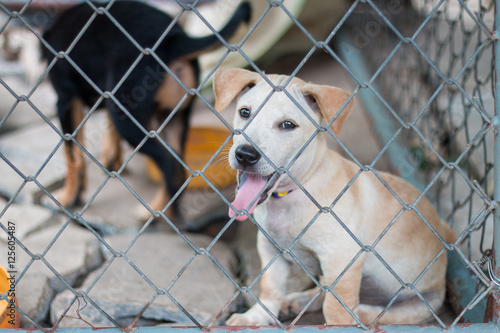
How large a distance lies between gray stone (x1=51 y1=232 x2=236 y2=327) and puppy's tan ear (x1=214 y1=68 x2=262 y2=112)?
2.04ft

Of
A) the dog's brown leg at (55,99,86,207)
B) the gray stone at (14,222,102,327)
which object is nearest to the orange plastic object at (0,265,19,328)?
the gray stone at (14,222,102,327)

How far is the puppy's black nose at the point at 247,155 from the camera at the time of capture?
2013 mm

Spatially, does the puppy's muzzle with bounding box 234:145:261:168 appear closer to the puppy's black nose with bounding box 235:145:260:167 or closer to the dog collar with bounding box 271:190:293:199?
the puppy's black nose with bounding box 235:145:260:167

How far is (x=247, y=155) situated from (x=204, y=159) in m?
2.40

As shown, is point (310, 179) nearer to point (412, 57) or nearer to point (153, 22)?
point (153, 22)

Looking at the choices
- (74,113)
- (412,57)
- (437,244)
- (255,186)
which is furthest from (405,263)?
(412,57)

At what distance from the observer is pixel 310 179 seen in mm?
2277

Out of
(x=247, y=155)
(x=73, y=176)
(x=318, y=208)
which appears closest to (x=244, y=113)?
(x=247, y=155)

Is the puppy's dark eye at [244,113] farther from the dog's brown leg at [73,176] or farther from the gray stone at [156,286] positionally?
the dog's brown leg at [73,176]

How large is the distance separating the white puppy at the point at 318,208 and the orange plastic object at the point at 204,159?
1604mm

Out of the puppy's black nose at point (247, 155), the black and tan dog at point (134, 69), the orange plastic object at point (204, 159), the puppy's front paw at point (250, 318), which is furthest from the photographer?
the orange plastic object at point (204, 159)

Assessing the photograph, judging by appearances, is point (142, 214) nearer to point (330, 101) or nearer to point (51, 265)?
point (51, 265)

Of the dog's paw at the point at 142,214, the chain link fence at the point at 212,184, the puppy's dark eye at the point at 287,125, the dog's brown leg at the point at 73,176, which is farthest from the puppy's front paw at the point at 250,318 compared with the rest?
the dog's brown leg at the point at 73,176

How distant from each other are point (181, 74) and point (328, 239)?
1.82 meters
